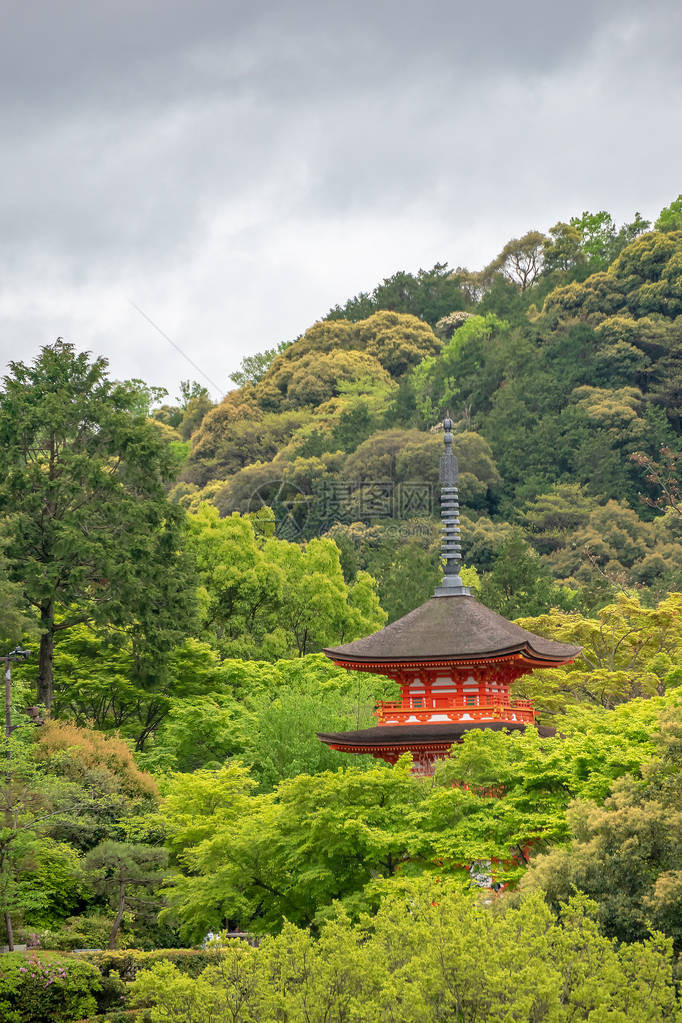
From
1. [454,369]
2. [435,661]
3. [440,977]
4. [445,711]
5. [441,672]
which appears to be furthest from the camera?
[454,369]

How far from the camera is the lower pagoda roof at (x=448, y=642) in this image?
2600cm

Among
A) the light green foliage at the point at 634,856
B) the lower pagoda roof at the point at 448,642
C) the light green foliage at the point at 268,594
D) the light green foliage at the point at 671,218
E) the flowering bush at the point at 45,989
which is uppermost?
the light green foliage at the point at 671,218

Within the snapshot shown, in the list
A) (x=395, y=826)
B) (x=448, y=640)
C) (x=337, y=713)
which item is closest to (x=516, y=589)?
(x=337, y=713)

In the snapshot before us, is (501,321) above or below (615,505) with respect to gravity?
above

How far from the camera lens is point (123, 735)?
36969 mm

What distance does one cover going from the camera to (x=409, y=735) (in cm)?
2564

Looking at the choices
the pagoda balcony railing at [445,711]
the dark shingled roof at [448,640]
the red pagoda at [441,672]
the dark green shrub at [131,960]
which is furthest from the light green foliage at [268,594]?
the dark green shrub at [131,960]

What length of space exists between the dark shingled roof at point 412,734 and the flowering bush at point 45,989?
6.35 m

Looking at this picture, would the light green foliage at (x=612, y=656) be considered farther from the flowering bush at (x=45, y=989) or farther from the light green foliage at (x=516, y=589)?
the flowering bush at (x=45, y=989)

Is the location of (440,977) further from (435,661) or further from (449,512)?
(449,512)

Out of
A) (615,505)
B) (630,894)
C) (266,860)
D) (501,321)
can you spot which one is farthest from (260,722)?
(501,321)

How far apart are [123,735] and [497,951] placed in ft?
81.2

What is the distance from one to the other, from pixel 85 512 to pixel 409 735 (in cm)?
1204

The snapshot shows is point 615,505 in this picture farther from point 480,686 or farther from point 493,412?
point 480,686
